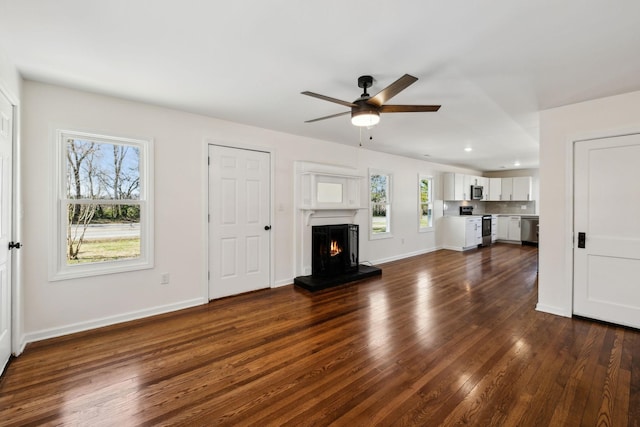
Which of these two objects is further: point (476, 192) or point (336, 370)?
point (476, 192)

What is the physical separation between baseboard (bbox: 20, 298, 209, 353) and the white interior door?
0.37m

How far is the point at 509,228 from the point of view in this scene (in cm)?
879

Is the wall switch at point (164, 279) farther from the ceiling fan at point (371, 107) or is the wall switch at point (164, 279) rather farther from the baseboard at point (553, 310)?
the baseboard at point (553, 310)

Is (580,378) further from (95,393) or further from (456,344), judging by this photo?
(95,393)

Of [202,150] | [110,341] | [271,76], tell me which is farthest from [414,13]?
[110,341]

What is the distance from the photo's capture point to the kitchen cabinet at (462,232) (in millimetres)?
7562

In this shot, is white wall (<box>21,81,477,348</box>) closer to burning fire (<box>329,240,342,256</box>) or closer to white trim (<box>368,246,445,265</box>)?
burning fire (<box>329,240,342,256</box>)

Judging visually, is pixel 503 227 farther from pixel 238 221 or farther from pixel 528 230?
pixel 238 221

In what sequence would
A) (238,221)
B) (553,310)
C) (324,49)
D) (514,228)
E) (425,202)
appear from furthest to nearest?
(514,228), (425,202), (238,221), (553,310), (324,49)

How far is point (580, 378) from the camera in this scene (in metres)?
2.12

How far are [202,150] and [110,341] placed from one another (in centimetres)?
232

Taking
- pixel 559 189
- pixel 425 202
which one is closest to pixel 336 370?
pixel 559 189

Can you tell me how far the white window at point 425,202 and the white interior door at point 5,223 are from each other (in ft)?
23.0

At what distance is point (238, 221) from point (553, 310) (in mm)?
4115
